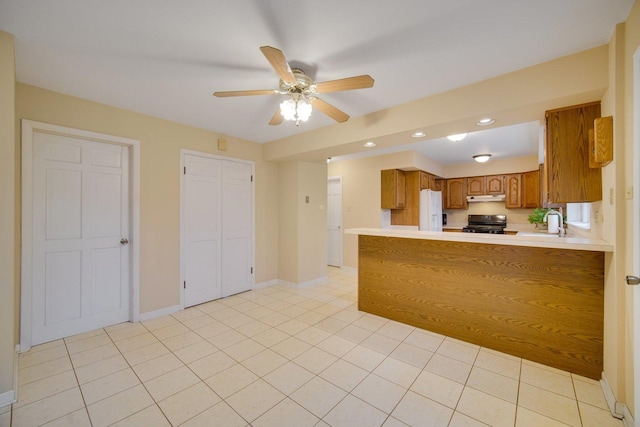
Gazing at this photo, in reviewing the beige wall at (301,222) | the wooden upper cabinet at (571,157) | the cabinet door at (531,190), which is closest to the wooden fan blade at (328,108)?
the wooden upper cabinet at (571,157)

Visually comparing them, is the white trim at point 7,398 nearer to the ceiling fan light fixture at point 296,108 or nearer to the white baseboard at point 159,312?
the white baseboard at point 159,312

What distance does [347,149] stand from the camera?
3.52 m

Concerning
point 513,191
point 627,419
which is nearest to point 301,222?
point 627,419

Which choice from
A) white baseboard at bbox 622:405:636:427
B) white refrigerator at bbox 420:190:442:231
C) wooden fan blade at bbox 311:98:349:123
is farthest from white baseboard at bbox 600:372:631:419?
white refrigerator at bbox 420:190:442:231

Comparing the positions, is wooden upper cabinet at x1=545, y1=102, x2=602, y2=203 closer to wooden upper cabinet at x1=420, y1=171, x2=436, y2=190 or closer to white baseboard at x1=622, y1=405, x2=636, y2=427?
white baseboard at x1=622, y1=405, x2=636, y2=427

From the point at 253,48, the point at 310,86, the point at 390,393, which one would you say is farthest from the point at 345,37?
the point at 390,393

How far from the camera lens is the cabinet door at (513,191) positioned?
18.2ft

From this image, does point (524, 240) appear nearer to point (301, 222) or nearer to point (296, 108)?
point (296, 108)

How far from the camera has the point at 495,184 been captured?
5824mm

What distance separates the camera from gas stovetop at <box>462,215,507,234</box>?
581 cm

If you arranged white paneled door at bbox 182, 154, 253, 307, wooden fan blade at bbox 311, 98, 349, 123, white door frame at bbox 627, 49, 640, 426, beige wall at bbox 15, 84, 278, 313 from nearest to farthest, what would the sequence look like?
white door frame at bbox 627, 49, 640, 426 → wooden fan blade at bbox 311, 98, 349, 123 → beige wall at bbox 15, 84, 278, 313 → white paneled door at bbox 182, 154, 253, 307

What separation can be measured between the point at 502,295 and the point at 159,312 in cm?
376

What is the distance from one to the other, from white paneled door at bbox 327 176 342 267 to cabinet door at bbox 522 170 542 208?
13.0 ft

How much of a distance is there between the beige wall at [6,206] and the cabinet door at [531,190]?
749 cm
